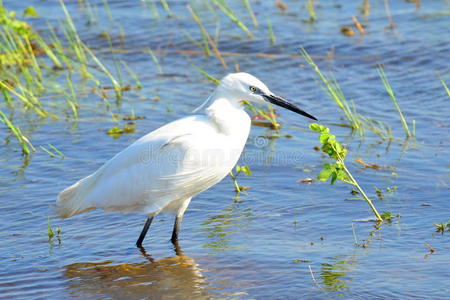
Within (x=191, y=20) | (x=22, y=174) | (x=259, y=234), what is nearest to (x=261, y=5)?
(x=191, y=20)

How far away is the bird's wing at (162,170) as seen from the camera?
16.6ft

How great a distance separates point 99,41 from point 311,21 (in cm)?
311

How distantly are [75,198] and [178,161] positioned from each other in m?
0.82

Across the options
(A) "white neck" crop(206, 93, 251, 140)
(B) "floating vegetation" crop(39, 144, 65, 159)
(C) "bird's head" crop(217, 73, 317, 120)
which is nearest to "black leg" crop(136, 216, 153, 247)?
(A) "white neck" crop(206, 93, 251, 140)

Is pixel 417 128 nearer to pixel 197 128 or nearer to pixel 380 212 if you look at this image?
pixel 380 212

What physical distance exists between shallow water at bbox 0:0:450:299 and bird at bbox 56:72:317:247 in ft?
1.08

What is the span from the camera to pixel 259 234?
5.42 metres

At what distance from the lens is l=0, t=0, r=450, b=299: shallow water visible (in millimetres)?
4723

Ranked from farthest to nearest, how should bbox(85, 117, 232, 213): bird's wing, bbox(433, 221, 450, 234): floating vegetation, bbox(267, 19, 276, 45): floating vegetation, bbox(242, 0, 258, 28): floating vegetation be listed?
bbox(242, 0, 258, 28): floating vegetation → bbox(267, 19, 276, 45): floating vegetation → bbox(433, 221, 450, 234): floating vegetation → bbox(85, 117, 232, 213): bird's wing

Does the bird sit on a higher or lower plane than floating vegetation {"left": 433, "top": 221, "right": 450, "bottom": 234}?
higher

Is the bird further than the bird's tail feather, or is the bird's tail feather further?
the bird's tail feather

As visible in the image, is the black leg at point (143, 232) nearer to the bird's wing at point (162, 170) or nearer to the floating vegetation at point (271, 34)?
the bird's wing at point (162, 170)

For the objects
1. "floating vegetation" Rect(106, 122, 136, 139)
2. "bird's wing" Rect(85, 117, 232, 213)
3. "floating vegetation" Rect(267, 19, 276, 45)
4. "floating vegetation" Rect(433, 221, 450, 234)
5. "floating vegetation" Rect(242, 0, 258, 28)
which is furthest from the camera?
"floating vegetation" Rect(242, 0, 258, 28)

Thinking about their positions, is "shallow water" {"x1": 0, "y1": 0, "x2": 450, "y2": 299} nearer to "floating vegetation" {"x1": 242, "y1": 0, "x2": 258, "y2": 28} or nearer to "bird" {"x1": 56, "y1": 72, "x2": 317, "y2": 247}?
"bird" {"x1": 56, "y1": 72, "x2": 317, "y2": 247}
